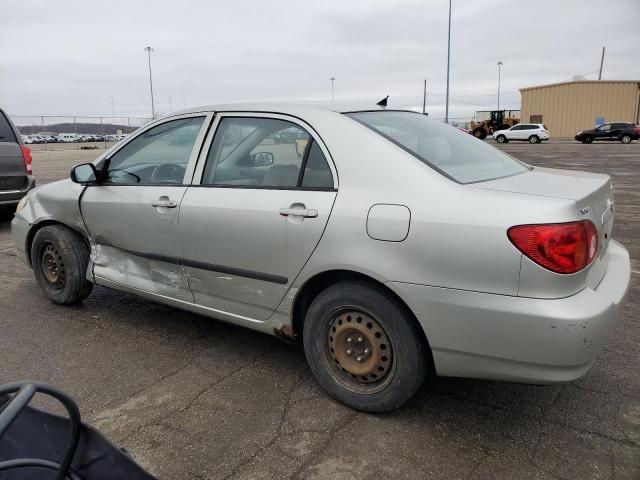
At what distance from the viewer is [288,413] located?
274 cm

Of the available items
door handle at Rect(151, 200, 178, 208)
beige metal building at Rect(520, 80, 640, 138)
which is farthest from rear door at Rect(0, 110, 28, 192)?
beige metal building at Rect(520, 80, 640, 138)

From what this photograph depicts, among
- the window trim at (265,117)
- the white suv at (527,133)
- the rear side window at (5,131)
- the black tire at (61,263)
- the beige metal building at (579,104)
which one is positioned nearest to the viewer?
the window trim at (265,117)

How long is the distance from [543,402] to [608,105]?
169 ft

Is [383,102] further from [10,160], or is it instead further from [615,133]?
[615,133]

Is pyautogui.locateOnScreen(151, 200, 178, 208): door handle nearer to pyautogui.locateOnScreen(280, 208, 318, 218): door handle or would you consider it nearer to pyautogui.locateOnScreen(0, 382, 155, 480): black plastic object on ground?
pyautogui.locateOnScreen(280, 208, 318, 218): door handle

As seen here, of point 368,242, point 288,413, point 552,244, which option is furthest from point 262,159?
point 552,244

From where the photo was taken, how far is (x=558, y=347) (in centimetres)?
214

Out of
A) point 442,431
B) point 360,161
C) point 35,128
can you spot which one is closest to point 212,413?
point 442,431

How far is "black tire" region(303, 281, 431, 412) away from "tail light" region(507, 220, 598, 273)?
2.06ft

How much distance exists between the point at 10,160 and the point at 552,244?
7600 millimetres

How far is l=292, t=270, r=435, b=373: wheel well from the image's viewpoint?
8.22 ft

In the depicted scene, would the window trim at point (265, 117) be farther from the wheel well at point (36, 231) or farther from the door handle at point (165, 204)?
the wheel well at point (36, 231)

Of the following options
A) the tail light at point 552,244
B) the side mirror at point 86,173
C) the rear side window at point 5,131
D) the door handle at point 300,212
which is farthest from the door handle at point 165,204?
the rear side window at point 5,131

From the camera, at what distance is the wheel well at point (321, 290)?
251cm
